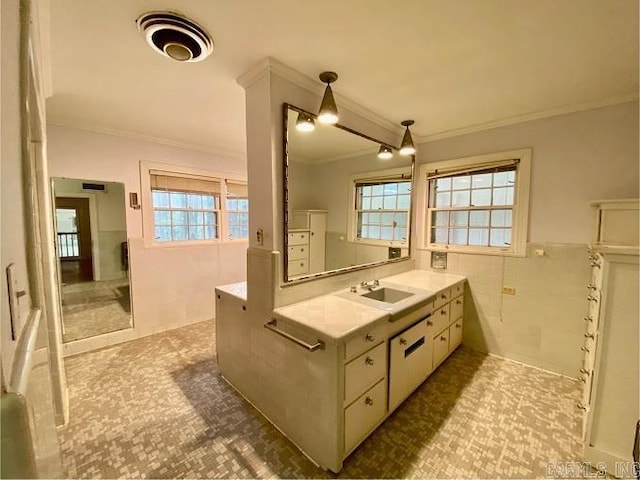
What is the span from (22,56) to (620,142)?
11.8 ft

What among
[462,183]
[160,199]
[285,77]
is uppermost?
[285,77]

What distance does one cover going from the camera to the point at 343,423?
149cm

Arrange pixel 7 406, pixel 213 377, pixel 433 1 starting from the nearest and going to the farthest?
1. pixel 7 406
2. pixel 433 1
3. pixel 213 377

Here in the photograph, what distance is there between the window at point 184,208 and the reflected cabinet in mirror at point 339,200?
2020 millimetres

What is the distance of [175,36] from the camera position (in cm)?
140

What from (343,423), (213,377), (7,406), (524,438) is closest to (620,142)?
(524,438)

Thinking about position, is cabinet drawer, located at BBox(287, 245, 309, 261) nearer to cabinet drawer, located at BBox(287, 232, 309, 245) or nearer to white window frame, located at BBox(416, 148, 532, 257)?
cabinet drawer, located at BBox(287, 232, 309, 245)

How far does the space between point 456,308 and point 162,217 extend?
12.0 feet

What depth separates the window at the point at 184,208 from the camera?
10.9 feet

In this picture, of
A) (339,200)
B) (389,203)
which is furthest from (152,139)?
(389,203)

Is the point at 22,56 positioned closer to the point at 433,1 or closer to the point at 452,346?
the point at 433,1

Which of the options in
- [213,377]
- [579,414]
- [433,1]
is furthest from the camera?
[213,377]

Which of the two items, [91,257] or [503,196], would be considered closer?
[503,196]

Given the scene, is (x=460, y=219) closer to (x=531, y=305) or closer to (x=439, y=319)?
(x=531, y=305)
